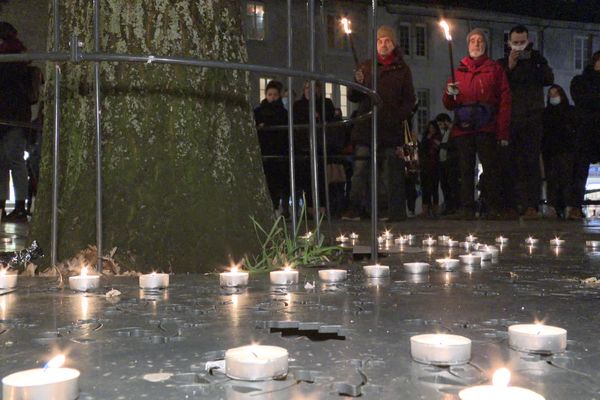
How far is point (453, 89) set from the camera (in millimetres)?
8164

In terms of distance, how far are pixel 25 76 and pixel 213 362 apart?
7161 millimetres

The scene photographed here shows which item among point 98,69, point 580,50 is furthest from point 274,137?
point 580,50

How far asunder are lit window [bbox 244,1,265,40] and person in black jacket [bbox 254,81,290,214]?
1976cm

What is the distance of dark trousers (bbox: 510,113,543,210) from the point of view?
8.73m

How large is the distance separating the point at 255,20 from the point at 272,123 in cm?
2091

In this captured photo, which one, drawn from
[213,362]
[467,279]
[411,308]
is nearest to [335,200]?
[467,279]

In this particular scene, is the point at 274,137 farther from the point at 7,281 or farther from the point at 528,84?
the point at 7,281

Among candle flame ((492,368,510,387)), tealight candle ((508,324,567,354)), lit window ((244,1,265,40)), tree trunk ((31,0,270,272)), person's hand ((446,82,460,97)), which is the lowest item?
tealight candle ((508,324,567,354))

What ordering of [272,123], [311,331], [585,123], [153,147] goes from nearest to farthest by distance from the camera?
[311,331]
[153,147]
[272,123]
[585,123]

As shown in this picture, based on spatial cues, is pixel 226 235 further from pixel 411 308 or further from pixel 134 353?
pixel 134 353

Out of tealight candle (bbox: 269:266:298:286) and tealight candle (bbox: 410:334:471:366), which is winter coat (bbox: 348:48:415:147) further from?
tealight candle (bbox: 410:334:471:366)

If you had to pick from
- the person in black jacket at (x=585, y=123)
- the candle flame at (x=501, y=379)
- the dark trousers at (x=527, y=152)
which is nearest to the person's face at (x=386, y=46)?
the dark trousers at (x=527, y=152)

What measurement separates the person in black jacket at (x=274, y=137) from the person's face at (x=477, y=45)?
2362 mm

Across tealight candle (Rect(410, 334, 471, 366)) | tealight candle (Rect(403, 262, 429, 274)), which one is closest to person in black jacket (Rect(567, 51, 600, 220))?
tealight candle (Rect(403, 262, 429, 274))
